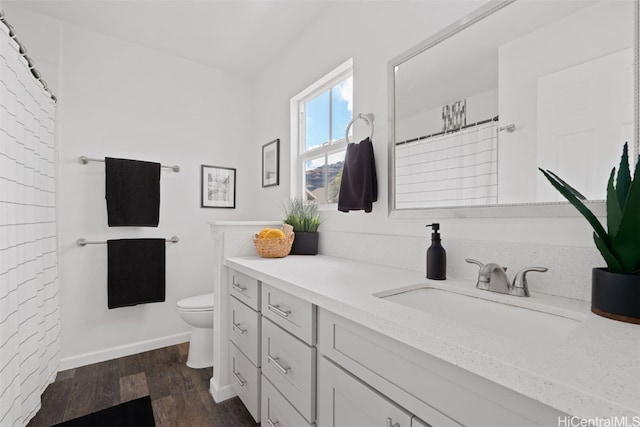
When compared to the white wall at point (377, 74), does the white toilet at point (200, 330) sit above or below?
below

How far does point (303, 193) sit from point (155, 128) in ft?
4.58

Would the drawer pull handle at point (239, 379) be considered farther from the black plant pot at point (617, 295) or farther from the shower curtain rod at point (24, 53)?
the shower curtain rod at point (24, 53)

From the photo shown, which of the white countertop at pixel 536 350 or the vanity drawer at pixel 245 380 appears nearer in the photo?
the white countertop at pixel 536 350

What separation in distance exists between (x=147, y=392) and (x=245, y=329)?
0.90 meters

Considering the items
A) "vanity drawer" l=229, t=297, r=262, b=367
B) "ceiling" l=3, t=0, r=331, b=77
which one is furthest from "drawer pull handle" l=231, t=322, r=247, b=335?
"ceiling" l=3, t=0, r=331, b=77

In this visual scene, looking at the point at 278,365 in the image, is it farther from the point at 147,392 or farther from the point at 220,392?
the point at 147,392

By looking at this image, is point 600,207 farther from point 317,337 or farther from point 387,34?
point 387,34

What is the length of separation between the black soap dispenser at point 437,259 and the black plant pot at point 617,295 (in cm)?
48

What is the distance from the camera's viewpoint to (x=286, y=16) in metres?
2.14

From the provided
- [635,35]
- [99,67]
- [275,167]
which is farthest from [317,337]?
[99,67]

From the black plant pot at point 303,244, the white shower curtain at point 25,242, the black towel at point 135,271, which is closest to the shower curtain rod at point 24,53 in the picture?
the white shower curtain at point 25,242

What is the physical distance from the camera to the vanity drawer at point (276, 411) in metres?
1.14

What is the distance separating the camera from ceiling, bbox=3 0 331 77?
2.03 metres

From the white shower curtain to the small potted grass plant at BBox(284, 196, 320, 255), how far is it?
138cm
